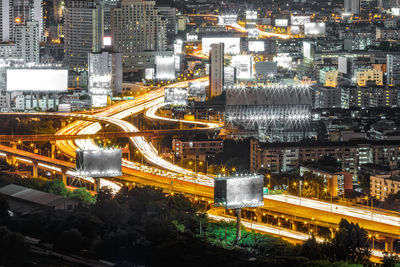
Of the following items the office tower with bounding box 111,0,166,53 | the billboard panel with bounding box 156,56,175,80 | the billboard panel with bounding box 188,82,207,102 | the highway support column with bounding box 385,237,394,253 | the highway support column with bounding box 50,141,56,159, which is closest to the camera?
the highway support column with bounding box 385,237,394,253

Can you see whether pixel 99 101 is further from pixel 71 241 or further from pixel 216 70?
pixel 71 241

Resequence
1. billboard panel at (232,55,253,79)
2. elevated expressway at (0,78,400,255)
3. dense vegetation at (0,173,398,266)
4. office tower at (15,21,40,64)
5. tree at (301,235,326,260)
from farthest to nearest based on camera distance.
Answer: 1. billboard panel at (232,55,253,79)
2. office tower at (15,21,40,64)
3. elevated expressway at (0,78,400,255)
4. tree at (301,235,326,260)
5. dense vegetation at (0,173,398,266)

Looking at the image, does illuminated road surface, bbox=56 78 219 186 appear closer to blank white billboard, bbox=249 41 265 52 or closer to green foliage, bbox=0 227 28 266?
green foliage, bbox=0 227 28 266

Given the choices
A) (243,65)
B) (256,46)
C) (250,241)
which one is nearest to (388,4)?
(256,46)

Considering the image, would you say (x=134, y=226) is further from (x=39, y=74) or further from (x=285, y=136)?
(x=39, y=74)

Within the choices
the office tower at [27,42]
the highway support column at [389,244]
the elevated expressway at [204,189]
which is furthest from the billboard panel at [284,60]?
the highway support column at [389,244]

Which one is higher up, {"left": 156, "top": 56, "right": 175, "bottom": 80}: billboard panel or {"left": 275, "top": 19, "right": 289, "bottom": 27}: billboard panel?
{"left": 275, "top": 19, "right": 289, "bottom": 27}: billboard panel

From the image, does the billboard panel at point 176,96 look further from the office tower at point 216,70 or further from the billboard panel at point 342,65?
the billboard panel at point 342,65

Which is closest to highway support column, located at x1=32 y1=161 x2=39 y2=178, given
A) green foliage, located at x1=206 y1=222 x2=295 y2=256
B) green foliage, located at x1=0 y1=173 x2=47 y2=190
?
green foliage, located at x1=0 y1=173 x2=47 y2=190

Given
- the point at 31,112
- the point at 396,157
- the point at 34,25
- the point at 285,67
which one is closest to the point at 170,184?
the point at 396,157
